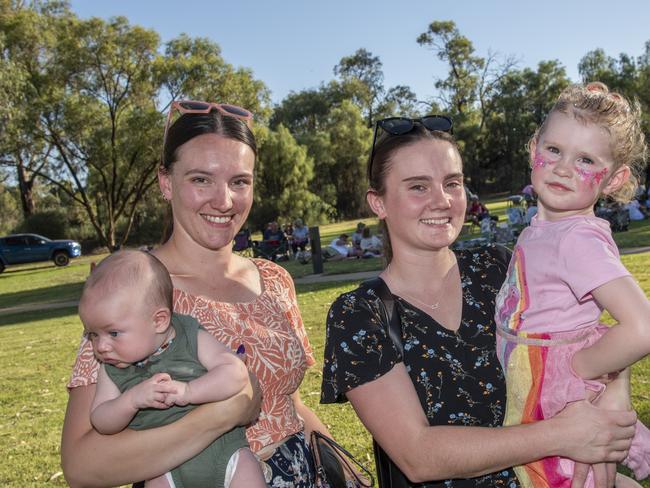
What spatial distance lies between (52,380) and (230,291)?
24.4ft

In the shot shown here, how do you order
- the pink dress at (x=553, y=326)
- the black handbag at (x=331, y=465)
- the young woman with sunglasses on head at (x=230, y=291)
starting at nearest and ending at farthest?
the pink dress at (x=553, y=326) < the young woman with sunglasses on head at (x=230, y=291) < the black handbag at (x=331, y=465)

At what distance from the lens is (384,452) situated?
216 centimetres

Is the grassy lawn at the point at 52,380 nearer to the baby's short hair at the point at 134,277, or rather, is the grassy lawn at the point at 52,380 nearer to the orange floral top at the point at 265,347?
the orange floral top at the point at 265,347

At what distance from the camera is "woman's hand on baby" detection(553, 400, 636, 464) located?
6.30 ft

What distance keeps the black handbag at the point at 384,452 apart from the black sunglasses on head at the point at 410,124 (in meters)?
0.63

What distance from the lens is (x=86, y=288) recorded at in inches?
87.0

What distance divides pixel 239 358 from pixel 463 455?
84 centimetres

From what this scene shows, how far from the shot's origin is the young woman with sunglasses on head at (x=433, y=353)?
1942mm

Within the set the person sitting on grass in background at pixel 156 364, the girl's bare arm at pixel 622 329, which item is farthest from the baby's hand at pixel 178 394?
the girl's bare arm at pixel 622 329

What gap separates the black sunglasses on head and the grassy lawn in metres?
3.31

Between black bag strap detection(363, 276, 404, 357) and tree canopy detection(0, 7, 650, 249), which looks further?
tree canopy detection(0, 7, 650, 249)

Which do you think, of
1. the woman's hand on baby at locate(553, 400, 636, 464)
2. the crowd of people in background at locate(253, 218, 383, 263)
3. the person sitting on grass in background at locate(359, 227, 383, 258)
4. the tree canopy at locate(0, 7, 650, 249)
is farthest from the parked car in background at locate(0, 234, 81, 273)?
the woman's hand on baby at locate(553, 400, 636, 464)

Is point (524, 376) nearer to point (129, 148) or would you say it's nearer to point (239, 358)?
point (239, 358)

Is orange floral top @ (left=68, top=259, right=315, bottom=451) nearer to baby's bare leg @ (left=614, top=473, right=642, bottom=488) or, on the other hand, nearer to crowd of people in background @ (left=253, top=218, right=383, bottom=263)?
baby's bare leg @ (left=614, top=473, right=642, bottom=488)
